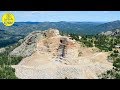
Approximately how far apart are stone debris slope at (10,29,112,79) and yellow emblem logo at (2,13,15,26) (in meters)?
1.10

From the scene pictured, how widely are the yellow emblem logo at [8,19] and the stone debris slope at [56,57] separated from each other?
1.10 metres

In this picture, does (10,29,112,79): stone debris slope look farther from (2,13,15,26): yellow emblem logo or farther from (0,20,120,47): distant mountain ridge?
(2,13,15,26): yellow emblem logo

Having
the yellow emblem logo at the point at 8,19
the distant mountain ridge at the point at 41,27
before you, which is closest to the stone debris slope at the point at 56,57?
the distant mountain ridge at the point at 41,27

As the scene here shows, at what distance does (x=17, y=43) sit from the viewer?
7.27 m

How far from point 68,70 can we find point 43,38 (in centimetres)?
122

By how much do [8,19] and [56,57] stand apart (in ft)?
9.40

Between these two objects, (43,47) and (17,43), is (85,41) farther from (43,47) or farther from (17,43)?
(17,43)

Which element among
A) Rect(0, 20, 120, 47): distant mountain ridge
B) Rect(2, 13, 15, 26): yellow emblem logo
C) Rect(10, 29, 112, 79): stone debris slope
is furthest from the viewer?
Rect(10, 29, 112, 79): stone debris slope

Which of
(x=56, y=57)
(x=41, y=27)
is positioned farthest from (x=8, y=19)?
(x=56, y=57)

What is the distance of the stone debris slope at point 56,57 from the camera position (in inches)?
302

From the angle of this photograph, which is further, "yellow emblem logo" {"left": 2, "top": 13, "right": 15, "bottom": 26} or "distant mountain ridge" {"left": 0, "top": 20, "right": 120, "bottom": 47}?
"distant mountain ridge" {"left": 0, "top": 20, "right": 120, "bottom": 47}

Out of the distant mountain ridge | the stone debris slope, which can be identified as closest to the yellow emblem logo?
the distant mountain ridge

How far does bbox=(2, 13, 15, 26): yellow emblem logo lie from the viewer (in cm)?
612
